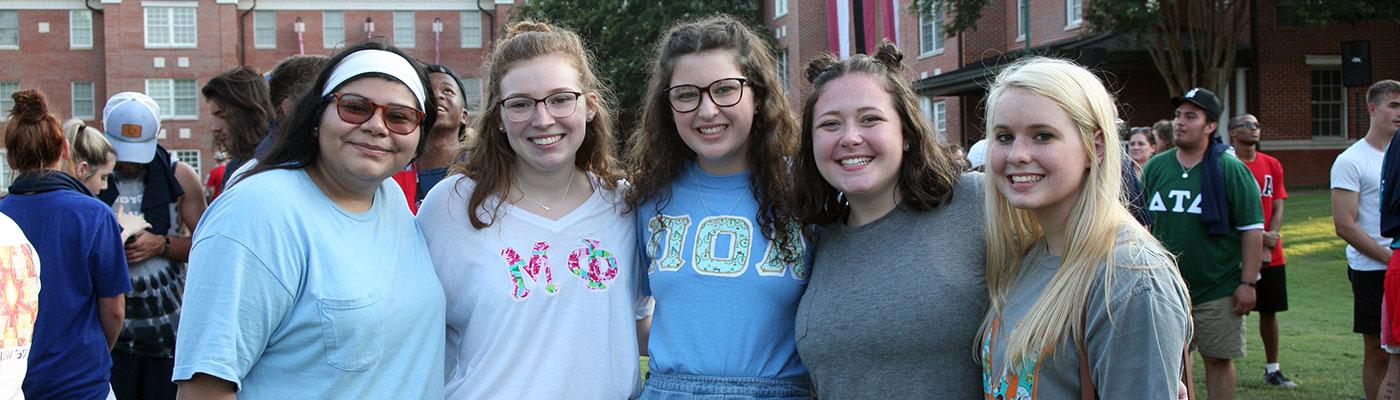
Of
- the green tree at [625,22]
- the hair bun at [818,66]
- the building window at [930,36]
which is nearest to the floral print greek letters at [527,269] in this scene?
the hair bun at [818,66]

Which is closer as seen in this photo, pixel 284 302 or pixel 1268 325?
pixel 284 302

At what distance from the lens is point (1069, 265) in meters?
2.42

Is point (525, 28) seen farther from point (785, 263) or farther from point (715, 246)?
point (785, 263)

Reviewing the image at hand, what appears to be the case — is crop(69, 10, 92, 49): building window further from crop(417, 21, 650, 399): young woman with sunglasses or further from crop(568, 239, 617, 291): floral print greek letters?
crop(568, 239, 617, 291): floral print greek letters

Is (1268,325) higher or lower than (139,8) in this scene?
lower

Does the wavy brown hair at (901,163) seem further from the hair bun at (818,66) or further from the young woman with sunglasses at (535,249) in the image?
the young woman with sunglasses at (535,249)

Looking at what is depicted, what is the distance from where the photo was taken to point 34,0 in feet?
138

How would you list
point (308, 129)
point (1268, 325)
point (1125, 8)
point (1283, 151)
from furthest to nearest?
point (1283, 151) → point (1125, 8) → point (1268, 325) → point (308, 129)

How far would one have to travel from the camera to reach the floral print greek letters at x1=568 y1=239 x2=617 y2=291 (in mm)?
2941

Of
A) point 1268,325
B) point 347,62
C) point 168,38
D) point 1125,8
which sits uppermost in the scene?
point 168,38

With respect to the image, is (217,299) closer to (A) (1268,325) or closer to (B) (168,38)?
(A) (1268,325)

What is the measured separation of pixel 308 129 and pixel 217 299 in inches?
20.5

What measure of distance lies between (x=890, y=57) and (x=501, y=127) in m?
1.17

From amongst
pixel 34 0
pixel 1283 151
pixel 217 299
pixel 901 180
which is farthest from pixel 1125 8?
pixel 34 0
